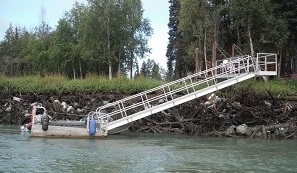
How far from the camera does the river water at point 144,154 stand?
1680cm

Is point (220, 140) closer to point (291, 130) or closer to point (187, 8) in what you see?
point (291, 130)

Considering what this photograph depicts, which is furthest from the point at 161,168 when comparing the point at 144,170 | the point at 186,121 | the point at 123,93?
the point at 123,93

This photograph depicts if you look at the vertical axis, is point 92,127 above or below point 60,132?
above

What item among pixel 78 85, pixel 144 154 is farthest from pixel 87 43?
pixel 144 154

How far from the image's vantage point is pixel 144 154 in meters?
20.2

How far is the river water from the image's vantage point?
16.8m

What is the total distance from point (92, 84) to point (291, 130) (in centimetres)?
1675

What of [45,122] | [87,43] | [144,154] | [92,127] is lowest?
[144,154]

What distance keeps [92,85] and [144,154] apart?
17.5 meters

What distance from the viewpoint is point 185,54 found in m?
67.4

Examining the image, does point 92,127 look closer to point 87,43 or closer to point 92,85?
point 92,85

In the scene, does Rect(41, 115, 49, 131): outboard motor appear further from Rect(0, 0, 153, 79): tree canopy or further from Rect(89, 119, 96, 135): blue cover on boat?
Rect(0, 0, 153, 79): tree canopy

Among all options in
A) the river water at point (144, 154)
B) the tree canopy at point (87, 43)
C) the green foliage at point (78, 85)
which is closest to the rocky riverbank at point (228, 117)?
the river water at point (144, 154)

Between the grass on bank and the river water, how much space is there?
8.73 metres
